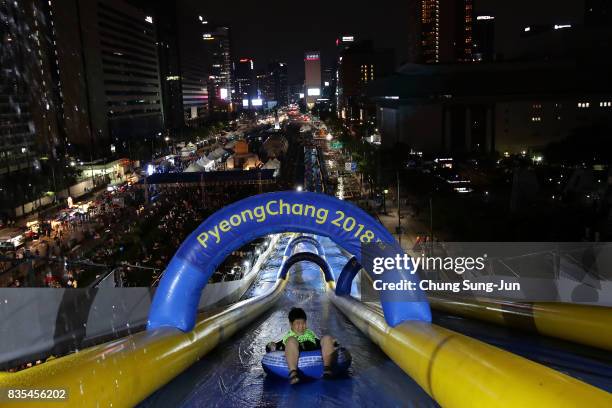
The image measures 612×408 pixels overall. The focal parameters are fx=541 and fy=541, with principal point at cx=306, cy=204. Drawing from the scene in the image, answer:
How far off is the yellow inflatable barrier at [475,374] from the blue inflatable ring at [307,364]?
573mm

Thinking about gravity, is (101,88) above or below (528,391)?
above

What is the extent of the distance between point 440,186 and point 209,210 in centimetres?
1868

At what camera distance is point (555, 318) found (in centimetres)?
617

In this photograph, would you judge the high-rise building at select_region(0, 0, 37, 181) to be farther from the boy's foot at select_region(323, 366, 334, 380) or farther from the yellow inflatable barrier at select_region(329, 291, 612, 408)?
the yellow inflatable barrier at select_region(329, 291, 612, 408)

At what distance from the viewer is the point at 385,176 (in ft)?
160

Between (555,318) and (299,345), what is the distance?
3040mm

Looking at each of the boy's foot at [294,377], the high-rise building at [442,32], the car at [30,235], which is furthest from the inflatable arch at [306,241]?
the high-rise building at [442,32]

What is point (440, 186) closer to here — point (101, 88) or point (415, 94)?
point (415, 94)

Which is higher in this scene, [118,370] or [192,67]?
[192,67]

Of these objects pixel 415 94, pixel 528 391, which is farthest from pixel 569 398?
pixel 415 94

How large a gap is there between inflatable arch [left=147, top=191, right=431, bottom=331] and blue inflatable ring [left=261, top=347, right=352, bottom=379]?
804 mm

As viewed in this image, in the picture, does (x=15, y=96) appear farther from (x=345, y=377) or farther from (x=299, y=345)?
(x=345, y=377)

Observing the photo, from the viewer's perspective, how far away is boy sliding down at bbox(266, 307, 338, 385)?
504cm

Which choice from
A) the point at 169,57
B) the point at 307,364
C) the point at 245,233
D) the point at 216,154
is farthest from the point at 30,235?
the point at 169,57
